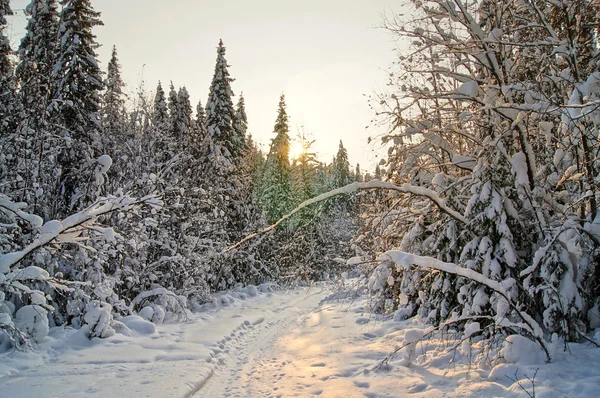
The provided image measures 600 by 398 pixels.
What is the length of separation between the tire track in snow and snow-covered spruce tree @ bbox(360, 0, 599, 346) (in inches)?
134

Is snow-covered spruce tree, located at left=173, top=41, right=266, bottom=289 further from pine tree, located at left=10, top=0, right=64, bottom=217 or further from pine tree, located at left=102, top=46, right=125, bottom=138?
pine tree, located at left=10, top=0, right=64, bottom=217

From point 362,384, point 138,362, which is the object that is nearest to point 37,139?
point 138,362

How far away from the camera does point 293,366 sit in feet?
24.4

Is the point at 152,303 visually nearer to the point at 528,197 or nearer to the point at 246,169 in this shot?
the point at 528,197

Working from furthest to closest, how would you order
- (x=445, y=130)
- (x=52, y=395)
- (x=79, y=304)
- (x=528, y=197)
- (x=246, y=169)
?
1. (x=246, y=169)
2. (x=79, y=304)
3. (x=445, y=130)
4. (x=528, y=197)
5. (x=52, y=395)

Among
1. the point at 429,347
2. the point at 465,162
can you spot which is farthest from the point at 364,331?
the point at 465,162

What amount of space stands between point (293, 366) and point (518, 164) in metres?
5.64

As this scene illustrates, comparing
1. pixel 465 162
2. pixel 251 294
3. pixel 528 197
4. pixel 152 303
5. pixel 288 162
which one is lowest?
pixel 251 294

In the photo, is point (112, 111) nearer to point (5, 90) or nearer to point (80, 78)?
point (80, 78)

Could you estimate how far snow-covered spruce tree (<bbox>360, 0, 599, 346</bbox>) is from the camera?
17.7ft

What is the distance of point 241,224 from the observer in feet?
75.6

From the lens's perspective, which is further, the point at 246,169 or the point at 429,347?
the point at 246,169

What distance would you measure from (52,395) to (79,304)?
4071 millimetres

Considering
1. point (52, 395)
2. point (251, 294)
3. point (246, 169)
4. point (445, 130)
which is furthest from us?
point (246, 169)
